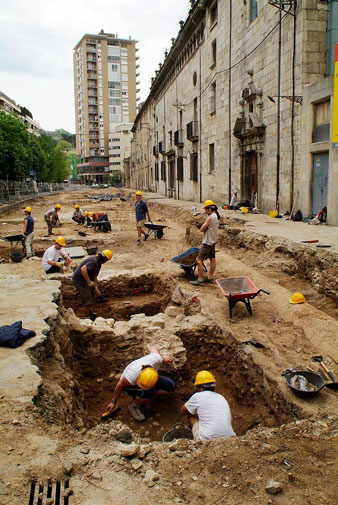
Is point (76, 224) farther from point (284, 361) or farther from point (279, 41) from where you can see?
point (284, 361)

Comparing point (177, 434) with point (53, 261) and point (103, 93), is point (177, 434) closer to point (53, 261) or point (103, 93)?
point (53, 261)

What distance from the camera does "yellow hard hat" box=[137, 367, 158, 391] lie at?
15.9 ft

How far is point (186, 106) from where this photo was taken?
28.7 meters

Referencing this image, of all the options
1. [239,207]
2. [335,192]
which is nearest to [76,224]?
[239,207]

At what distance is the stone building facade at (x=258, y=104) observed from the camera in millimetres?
12344

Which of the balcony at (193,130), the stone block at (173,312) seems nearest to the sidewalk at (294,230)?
the stone block at (173,312)

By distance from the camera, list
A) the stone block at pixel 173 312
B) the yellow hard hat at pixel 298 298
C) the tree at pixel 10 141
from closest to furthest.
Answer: the yellow hard hat at pixel 298 298 → the stone block at pixel 173 312 → the tree at pixel 10 141

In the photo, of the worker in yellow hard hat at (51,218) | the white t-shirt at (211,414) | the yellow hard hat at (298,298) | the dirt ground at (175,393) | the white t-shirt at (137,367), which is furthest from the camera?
the worker in yellow hard hat at (51,218)

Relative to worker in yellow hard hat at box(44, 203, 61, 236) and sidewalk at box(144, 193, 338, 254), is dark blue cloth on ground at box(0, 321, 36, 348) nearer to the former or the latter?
sidewalk at box(144, 193, 338, 254)

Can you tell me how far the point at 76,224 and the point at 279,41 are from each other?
41.2ft

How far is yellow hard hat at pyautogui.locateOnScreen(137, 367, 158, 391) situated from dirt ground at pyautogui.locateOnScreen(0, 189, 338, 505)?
1.64ft

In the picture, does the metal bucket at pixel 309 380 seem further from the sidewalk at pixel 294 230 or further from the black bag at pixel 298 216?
the black bag at pixel 298 216

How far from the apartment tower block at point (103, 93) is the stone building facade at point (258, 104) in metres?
66.1

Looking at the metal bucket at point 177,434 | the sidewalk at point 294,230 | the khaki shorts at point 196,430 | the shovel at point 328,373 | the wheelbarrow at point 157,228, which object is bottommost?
the metal bucket at point 177,434
